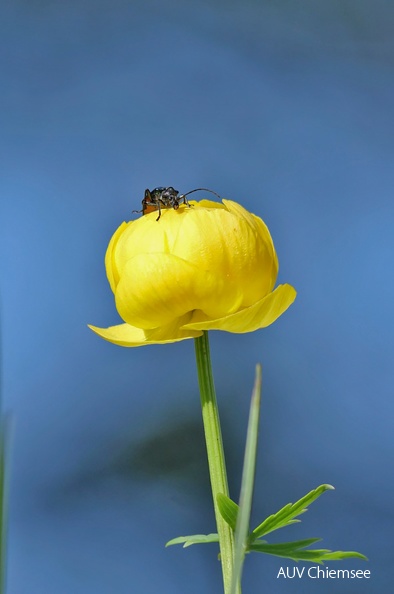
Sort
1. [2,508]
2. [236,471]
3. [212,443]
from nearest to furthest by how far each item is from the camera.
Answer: [2,508] → [212,443] → [236,471]

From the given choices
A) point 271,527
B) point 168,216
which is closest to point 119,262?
point 168,216

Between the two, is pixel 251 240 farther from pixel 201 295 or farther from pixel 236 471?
pixel 236 471

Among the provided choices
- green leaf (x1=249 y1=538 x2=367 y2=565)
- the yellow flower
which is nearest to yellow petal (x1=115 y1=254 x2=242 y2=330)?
the yellow flower

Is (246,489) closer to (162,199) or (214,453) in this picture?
(214,453)

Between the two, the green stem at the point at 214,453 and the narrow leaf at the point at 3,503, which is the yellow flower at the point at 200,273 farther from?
the narrow leaf at the point at 3,503

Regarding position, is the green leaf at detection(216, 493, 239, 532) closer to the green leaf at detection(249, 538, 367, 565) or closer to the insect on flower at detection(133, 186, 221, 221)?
the green leaf at detection(249, 538, 367, 565)

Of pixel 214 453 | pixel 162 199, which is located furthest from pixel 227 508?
pixel 162 199
